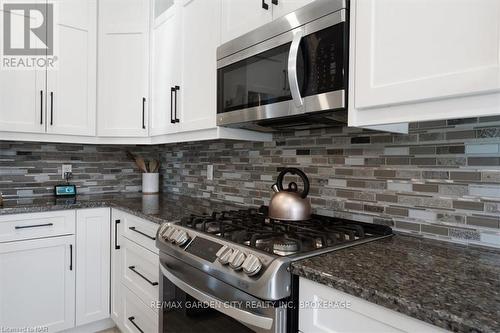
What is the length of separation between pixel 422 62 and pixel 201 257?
0.92 meters

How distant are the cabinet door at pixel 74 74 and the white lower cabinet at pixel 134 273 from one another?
74cm

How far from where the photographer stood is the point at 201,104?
5.83 ft

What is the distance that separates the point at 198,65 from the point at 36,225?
1.37 metres

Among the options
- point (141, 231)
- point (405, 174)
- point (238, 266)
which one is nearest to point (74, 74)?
point (141, 231)

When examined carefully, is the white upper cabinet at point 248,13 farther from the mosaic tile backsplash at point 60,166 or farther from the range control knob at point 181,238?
the mosaic tile backsplash at point 60,166

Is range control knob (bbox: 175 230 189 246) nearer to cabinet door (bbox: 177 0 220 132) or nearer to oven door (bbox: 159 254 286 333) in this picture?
oven door (bbox: 159 254 286 333)

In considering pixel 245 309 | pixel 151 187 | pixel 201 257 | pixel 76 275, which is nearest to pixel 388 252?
pixel 245 309

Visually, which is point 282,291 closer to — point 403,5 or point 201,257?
point 201,257

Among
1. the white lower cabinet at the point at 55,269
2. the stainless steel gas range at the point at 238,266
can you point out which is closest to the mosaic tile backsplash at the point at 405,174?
the stainless steel gas range at the point at 238,266

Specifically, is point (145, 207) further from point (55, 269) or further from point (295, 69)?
point (295, 69)

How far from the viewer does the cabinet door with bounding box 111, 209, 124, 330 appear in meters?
2.04

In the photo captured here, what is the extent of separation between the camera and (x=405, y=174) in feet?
4.06

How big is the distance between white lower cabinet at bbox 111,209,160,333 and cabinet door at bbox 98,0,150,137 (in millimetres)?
689

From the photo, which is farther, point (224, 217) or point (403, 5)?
point (224, 217)
